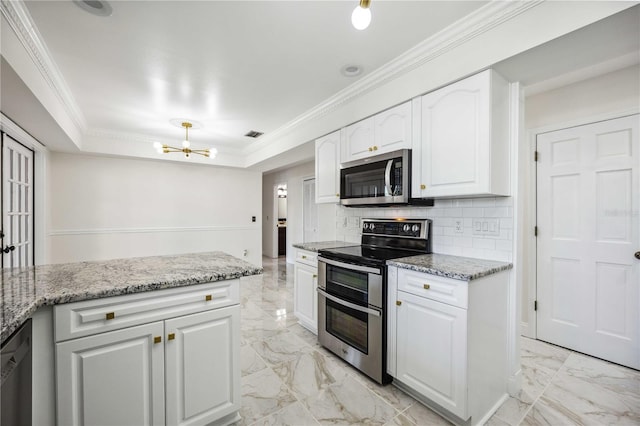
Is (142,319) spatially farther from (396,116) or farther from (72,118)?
(72,118)

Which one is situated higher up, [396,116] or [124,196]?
[396,116]

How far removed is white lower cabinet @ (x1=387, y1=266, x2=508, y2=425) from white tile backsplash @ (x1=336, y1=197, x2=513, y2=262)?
8.9 inches

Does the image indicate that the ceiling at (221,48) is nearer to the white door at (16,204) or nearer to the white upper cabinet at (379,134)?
the white upper cabinet at (379,134)

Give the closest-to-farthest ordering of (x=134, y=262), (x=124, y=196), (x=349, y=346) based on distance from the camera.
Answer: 1. (x=134, y=262)
2. (x=349, y=346)
3. (x=124, y=196)

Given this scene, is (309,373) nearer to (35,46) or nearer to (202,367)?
(202,367)

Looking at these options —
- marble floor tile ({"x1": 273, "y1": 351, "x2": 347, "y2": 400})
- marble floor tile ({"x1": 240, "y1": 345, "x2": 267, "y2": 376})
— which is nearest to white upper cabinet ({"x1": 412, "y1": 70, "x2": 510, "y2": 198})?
marble floor tile ({"x1": 273, "y1": 351, "x2": 347, "y2": 400})

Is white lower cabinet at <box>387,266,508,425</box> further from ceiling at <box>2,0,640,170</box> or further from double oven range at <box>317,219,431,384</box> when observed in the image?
ceiling at <box>2,0,640,170</box>

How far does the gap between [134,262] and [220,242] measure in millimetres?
3875

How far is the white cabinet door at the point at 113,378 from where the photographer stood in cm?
122

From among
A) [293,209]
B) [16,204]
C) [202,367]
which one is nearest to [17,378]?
[202,367]

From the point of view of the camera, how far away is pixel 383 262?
202 cm

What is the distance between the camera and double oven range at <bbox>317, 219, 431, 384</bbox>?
203 centimetres

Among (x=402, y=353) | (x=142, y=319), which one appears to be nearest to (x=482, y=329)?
(x=402, y=353)

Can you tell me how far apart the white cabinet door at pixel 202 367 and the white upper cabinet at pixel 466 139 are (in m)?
1.64
